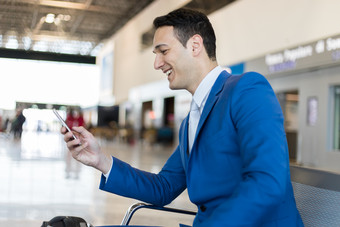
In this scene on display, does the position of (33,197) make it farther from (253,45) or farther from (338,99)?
(253,45)

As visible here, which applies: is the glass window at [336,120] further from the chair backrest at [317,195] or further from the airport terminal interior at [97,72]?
the chair backrest at [317,195]

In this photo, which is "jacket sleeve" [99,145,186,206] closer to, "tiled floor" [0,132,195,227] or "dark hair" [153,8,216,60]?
"dark hair" [153,8,216,60]

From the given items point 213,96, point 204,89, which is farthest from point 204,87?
point 213,96

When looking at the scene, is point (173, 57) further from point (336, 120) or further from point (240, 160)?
point (336, 120)

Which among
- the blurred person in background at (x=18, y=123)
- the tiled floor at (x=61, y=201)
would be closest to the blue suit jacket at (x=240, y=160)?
the tiled floor at (x=61, y=201)

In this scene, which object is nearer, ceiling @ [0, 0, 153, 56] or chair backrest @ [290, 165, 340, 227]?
chair backrest @ [290, 165, 340, 227]

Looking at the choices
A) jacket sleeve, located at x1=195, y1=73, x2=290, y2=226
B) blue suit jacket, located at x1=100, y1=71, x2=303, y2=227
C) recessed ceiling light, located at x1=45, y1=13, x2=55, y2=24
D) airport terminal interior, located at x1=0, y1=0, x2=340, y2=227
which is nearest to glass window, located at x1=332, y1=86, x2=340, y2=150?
airport terminal interior, located at x1=0, y1=0, x2=340, y2=227

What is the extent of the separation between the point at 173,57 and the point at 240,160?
0.45 meters

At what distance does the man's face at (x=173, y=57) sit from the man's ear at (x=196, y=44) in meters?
0.02

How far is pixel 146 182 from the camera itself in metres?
1.85

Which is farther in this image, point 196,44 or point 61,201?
point 61,201

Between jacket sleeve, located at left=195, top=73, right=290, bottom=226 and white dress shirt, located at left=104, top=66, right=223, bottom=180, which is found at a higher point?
white dress shirt, located at left=104, top=66, right=223, bottom=180

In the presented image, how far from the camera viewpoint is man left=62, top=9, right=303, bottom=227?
46.8 inches

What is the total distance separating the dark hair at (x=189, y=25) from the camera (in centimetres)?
159
